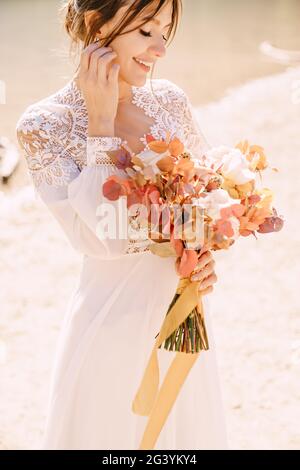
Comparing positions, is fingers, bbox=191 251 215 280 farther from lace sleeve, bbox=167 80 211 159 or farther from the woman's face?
the woman's face

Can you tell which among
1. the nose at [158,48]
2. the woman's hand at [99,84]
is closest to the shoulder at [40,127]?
the woman's hand at [99,84]

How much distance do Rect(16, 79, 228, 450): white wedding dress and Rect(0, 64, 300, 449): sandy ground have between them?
344 mm

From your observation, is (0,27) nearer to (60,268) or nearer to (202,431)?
(60,268)

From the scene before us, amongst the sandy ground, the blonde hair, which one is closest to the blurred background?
the sandy ground

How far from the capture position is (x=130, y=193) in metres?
2.06

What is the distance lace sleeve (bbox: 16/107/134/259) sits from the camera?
2201mm

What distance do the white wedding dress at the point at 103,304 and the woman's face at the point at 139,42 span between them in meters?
0.22

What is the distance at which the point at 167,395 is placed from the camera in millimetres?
2406

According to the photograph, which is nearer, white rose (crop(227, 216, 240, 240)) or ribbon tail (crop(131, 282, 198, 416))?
white rose (crop(227, 216, 240, 240))

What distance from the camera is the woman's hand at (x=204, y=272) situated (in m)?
2.18

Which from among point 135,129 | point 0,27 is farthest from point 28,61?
point 135,129

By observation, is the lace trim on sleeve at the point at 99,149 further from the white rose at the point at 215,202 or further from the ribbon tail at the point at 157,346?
the ribbon tail at the point at 157,346

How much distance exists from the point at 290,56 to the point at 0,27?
641 cm

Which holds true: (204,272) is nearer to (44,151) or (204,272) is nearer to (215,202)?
(215,202)
